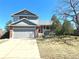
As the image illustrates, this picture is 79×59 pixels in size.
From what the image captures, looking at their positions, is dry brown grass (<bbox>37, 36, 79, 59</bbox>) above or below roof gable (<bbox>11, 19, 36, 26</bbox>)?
below

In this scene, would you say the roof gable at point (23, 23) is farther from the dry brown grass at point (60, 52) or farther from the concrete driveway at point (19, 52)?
the dry brown grass at point (60, 52)

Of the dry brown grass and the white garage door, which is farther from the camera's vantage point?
the white garage door

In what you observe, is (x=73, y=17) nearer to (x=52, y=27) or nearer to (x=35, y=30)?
(x=35, y=30)

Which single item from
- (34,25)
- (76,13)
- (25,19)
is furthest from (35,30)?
(76,13)

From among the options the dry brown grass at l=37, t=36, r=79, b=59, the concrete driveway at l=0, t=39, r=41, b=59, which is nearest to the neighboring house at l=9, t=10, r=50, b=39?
the concrete driveway at l=0, t=39, r=41, b=59

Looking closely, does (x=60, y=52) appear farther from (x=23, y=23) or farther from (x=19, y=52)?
(x=23, y=23)

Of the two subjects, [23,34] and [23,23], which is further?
[23,23]

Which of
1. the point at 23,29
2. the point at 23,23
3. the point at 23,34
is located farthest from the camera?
the point at 23,23

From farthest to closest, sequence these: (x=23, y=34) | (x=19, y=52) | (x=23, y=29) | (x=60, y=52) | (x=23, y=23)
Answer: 1. (x=23, y=23)
2. (x=23, y=29)
3. (x=23, y=34)
4. (x=19, y=52)
5. (x=60, y=52)

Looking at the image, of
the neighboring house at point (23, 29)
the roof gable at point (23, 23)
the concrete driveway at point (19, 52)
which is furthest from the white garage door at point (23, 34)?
the concrete driveway at point (19, 52)

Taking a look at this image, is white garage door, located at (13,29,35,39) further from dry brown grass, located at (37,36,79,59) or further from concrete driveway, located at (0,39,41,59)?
dry brown grass, located at (37,36,79,59)

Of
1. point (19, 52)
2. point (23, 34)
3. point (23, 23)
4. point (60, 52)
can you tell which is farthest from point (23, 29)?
point (60, 52)

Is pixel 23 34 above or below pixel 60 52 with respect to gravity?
above

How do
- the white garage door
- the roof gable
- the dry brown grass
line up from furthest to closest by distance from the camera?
the roof gable < the white garage door < the dry brown grass
